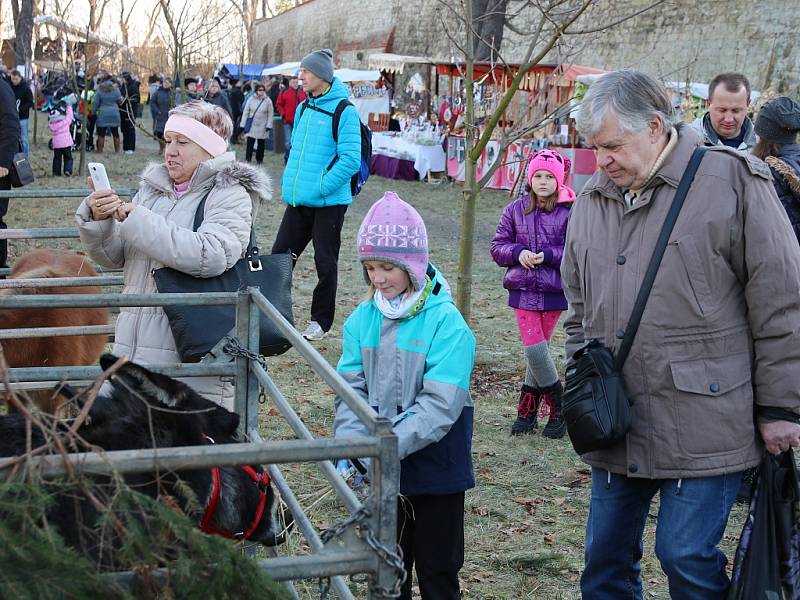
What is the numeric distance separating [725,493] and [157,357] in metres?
2.16

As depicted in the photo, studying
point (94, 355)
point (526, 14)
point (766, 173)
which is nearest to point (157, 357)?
point (94, 355)

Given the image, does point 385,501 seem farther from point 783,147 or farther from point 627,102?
point 783,147

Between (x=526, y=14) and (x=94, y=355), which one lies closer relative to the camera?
(x=94, y=355)

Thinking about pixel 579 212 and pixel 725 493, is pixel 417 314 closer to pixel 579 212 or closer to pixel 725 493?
pixel 579 212

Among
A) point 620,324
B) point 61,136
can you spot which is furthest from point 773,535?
point 61,136

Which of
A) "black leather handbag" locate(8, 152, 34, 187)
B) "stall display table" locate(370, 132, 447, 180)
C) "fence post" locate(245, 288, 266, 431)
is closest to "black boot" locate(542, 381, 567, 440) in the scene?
"fence post" locate(245, 288, 266, 431)

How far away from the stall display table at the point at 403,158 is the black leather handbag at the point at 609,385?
1733cm

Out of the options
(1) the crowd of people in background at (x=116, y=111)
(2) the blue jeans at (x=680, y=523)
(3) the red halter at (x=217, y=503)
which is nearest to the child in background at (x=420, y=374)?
(3) the red halter at (x=217, y=503)

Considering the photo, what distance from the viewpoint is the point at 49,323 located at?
4.93 meters

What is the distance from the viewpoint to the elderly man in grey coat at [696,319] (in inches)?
108

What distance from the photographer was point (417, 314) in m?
3.09

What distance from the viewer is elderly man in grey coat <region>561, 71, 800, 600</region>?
2.74m

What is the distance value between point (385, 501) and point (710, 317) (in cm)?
128

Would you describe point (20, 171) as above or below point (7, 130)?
below
